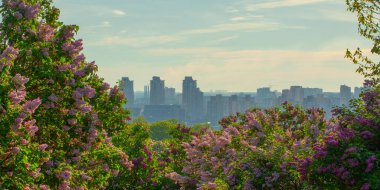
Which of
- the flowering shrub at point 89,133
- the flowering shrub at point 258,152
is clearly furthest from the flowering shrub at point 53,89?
the flowering shrub at point 258,152

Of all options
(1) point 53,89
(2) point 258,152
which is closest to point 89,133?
(1) point 53,89

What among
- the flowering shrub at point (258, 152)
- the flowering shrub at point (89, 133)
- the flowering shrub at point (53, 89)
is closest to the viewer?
the flowering shrub at point (89, 133)

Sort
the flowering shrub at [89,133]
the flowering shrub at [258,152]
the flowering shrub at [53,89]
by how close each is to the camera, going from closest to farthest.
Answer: the flowering shrub at [89,133] → the flowering shrub at [53,89] → the flowering shrub at [258,152]

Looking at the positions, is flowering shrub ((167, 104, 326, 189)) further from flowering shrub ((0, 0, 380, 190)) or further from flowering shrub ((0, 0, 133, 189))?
flowering shrub ((0, 0, 133, 189))

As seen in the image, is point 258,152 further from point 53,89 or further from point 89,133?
point 53,89

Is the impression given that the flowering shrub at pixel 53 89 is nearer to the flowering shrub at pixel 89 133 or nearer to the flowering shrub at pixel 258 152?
the flowering shrub at pixel 89 133

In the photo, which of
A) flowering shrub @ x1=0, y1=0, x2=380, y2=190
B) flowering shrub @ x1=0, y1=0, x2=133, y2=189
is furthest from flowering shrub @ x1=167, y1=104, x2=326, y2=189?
flowering shrub @ x1=0, y1=0, x2=133, y2=189

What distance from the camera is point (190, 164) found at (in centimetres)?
2777

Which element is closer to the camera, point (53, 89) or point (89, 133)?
point (53, 89)

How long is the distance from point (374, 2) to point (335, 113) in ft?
13.7

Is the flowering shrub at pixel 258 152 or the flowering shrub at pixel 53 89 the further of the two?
the flowering shrub at pixel 258 152

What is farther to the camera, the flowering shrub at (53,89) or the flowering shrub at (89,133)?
the flowering shrub at (53,89)

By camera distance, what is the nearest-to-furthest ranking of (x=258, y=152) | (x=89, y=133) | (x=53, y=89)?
(x=53, y=89)
(x=89, y=133)
(x=258, y=152)

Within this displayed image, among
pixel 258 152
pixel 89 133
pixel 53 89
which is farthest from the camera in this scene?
pixel 258 152
